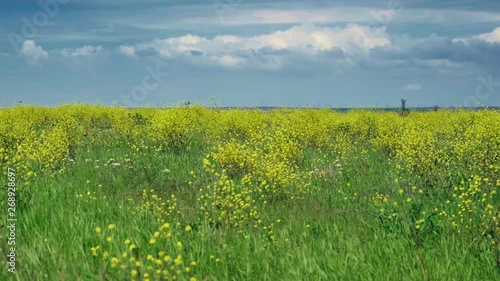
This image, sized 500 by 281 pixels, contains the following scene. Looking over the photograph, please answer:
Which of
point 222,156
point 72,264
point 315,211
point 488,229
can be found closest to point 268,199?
point 315,211

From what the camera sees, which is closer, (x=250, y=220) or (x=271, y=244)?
(x=271, y=244)

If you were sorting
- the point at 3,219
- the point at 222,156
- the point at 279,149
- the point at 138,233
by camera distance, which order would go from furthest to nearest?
the point at 279,149
the point at 222,156
the point at 3,219
the point at 138,233

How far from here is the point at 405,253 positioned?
5.53 meters

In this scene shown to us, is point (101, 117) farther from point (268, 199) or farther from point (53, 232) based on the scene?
point (53, 232)

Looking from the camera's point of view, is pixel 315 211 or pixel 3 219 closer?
pixel 3 219

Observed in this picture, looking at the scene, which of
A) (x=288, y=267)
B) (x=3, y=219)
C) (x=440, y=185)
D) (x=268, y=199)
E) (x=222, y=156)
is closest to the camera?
(x=288, y=267)

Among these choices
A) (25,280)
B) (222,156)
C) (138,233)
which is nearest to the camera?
(25,280)

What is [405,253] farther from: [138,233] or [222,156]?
[222,156]

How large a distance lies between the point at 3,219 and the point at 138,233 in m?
1.98

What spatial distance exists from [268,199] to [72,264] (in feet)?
17.0

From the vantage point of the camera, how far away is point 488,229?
620 centimetres

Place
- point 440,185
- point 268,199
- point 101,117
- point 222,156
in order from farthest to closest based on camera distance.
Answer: point 101,117
point 222,156
point 440,185
point 268,199

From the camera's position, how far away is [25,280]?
4770 millimetres

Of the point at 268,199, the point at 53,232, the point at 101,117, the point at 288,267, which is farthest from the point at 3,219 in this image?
the point at 101,117
